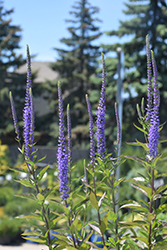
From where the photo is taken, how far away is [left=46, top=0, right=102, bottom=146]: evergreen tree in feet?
75.8

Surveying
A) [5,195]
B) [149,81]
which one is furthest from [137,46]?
[149,81]

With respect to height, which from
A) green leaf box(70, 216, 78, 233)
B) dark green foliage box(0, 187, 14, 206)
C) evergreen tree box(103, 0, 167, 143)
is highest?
evergreen tree box(103, 0, 167, 143)

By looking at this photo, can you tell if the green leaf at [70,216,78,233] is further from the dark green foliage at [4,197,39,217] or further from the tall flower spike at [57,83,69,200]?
the dark green foliage at [4,197,39,217]

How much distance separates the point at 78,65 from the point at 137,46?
680 centimetres

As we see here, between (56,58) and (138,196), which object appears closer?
(138,196)

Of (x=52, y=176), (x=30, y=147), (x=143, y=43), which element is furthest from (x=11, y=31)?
(x=30, y=147)

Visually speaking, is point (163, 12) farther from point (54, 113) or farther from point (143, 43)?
point (54, 113)

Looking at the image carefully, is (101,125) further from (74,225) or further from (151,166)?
(74,225)

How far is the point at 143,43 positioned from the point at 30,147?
17372 mm

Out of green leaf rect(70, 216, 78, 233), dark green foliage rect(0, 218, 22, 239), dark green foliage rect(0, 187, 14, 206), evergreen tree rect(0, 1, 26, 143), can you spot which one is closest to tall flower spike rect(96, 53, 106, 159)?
green leaf rect(70, 216, 78, 233)

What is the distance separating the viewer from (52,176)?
7477mm

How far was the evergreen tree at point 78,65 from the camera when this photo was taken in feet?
75.8

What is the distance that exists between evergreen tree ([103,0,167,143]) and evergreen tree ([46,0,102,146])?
489 centimetres

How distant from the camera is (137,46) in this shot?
18453 mm
